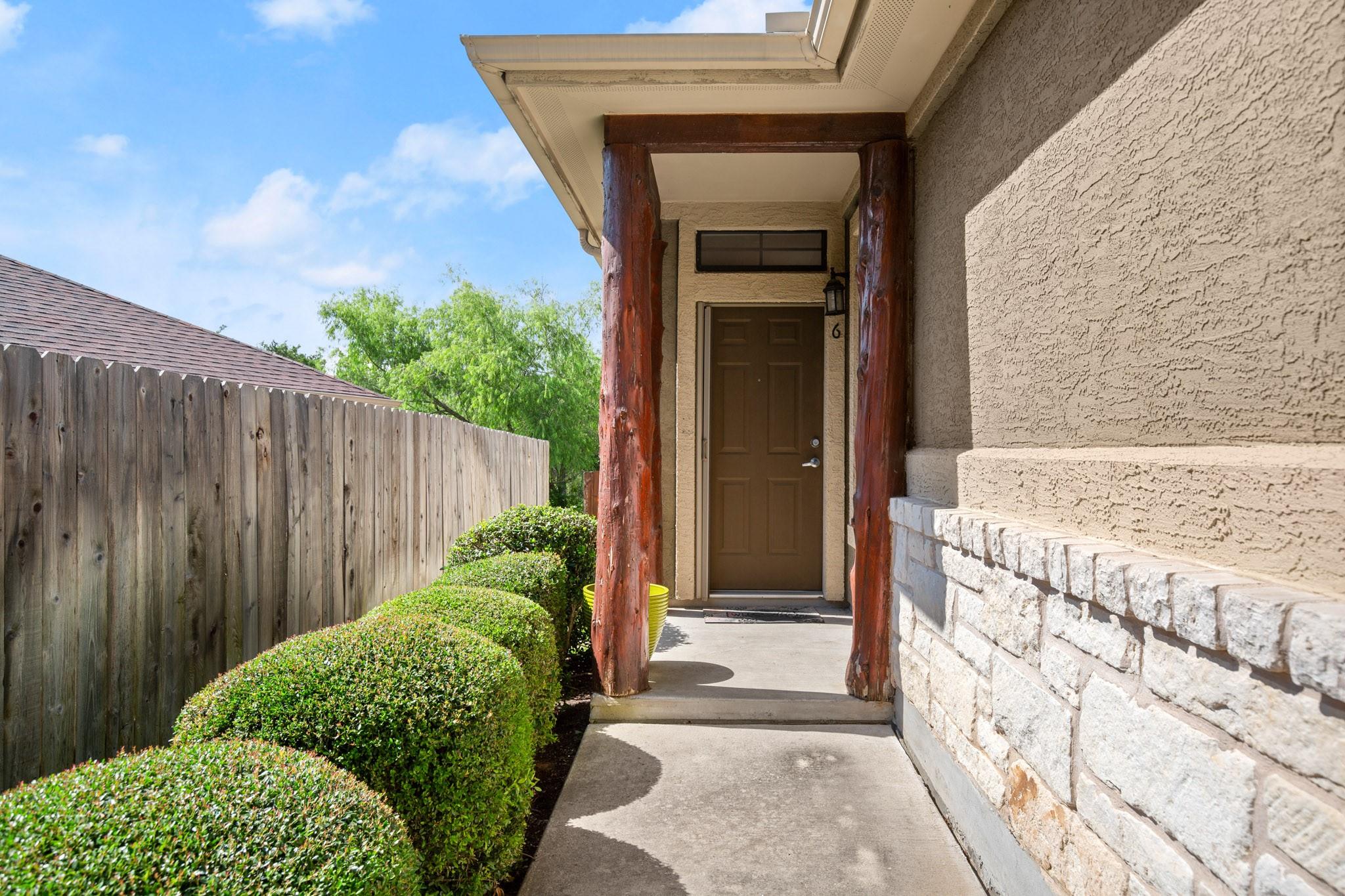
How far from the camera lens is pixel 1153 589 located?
1444 millimetres

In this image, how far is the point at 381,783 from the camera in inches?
73.0

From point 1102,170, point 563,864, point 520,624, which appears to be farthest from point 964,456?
point 563,864

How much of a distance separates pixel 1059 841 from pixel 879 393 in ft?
6.83

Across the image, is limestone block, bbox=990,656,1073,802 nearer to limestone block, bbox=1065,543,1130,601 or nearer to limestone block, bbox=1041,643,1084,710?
limestone block, bbox=1041,643,1084,710

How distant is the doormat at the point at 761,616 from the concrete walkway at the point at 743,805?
40.9 inches

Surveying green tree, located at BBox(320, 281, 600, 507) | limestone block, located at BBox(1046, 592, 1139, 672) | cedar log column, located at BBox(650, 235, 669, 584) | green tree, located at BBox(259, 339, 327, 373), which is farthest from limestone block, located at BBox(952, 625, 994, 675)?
green tree, located at BBox(259, 339, 327, 373)

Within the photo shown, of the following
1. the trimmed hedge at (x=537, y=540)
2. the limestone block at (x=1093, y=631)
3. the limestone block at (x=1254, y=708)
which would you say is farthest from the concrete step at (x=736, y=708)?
the limestone block at (x=1254, y=708)

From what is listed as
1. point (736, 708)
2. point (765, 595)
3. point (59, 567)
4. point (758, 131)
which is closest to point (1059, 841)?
point (736, 708)

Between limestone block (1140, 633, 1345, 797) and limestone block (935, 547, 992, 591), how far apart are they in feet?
3.06

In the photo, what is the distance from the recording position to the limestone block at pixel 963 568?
7.98 ft

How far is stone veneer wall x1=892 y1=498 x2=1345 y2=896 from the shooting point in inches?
43.0

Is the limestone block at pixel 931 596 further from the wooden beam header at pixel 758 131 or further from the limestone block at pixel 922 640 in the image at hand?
the wooden beam header at pixel 758 131

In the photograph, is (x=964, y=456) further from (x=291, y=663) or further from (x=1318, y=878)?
(x=291, y=663)

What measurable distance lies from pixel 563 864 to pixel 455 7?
47.1m
